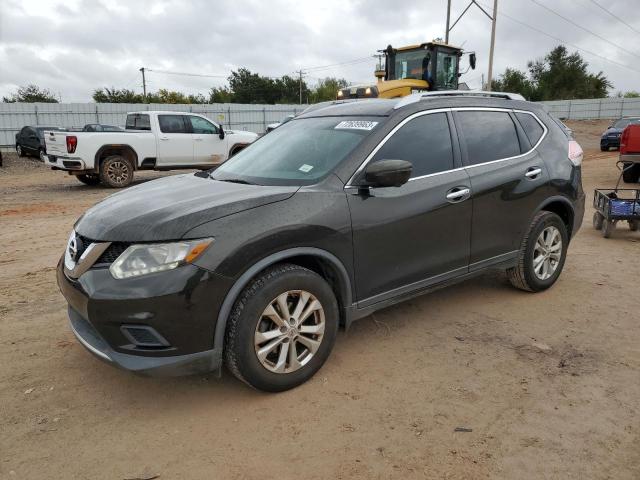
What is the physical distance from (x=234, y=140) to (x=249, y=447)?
12249mm

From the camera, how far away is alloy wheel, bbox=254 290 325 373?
9.27 ft

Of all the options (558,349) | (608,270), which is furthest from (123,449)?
(608,270)

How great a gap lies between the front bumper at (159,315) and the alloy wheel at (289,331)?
0.29 m

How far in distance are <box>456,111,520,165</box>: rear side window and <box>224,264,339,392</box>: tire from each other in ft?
5.86

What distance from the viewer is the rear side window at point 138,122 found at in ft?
41.7

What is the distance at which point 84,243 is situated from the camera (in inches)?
115

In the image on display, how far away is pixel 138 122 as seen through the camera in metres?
13.0

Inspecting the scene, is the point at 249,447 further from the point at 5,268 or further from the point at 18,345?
the point at 5,268

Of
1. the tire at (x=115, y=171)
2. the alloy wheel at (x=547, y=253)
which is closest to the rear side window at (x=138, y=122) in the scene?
the tire at (x=115, y=171)

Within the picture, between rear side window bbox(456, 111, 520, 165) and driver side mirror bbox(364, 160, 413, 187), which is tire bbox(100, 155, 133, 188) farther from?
driver side mirror bbox(364, 160, 413, 187)

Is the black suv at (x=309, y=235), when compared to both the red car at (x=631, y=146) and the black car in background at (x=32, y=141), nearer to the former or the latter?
the red car at (x=631, y=146)

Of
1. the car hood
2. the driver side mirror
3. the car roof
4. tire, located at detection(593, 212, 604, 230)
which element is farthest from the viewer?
tire, located at detection(593, 212, 604, 230)

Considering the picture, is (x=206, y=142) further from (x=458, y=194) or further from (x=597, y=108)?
(x=597, y=108)

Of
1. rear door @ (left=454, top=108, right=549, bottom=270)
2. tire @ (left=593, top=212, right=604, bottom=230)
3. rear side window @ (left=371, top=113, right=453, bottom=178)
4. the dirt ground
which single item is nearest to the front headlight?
the dirt ground
